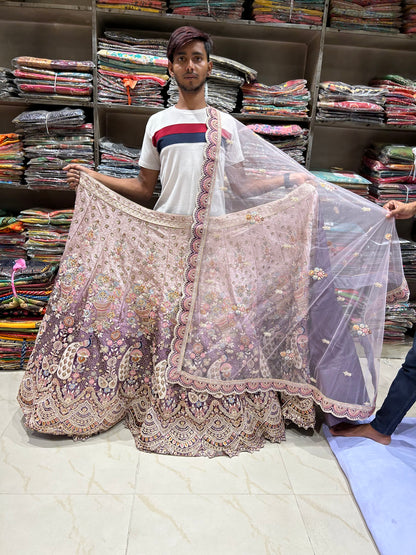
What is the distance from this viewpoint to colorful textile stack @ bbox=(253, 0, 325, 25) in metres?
2.66

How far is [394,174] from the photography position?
9.75 ft

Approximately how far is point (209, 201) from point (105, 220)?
1.60 ft

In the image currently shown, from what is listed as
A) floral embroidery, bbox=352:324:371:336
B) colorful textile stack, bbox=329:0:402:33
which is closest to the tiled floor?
floral embroidery, bbox=352:324:371:336

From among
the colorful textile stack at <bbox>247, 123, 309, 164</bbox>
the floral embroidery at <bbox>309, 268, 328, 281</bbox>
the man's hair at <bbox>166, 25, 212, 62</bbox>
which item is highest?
the man's hair at <bbox>166, 25, 212, 62</bbox>

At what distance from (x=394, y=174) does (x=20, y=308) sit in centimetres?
238

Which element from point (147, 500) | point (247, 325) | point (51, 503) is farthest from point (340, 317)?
point (51, 503)

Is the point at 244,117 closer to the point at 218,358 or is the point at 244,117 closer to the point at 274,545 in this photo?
the point at 218,358

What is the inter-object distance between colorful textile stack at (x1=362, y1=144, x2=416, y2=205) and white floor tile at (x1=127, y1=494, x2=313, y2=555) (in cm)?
199

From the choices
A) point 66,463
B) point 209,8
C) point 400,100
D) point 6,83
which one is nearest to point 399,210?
point 400,100

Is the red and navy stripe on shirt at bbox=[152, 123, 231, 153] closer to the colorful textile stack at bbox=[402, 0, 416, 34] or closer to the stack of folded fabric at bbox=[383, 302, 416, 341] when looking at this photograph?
the colorful textile stack at bbox=[402, 0, 416, 34]

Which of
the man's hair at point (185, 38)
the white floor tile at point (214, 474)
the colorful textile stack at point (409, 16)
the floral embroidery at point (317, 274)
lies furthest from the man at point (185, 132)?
the colorful textile stack at point (409, 16)

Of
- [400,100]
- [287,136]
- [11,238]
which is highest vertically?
[400,100]

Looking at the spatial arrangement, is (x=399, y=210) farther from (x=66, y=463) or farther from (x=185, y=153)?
(x=66, y=463)

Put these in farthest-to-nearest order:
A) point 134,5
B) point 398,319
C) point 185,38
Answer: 1. point 398,319
2. point 134,5
3. point 185,38
